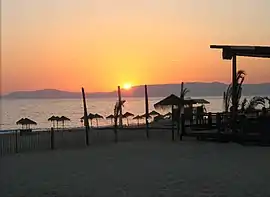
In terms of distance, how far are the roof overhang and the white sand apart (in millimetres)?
2887

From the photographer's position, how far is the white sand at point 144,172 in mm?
7996

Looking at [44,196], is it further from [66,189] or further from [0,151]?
[0,151]

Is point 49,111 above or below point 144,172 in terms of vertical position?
above

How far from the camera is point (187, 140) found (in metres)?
17.6

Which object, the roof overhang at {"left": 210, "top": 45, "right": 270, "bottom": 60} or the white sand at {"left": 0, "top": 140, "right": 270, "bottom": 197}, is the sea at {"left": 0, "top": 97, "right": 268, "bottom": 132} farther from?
the white sand at {"left": 0, "top": 140, "right": 270, "bottom": 197}

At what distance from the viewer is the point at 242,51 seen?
608 inches

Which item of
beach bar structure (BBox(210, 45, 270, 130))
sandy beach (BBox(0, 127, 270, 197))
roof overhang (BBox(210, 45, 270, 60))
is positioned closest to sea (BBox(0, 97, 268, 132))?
beach bar structure (BBox(210, 45, 270, 130))

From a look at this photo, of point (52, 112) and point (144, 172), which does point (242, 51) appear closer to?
point (144, 172)

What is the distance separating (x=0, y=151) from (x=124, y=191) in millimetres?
9597

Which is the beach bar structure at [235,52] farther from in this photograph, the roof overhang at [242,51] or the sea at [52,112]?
the sea at [52,112]

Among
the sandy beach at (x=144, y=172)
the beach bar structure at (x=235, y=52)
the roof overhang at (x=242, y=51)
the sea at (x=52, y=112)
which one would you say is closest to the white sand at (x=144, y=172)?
the sandy beach at (x=144, y=172)

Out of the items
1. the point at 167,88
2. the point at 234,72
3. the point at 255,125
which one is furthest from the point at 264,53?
the point at 167,88

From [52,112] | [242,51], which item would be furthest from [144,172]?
[52,112]


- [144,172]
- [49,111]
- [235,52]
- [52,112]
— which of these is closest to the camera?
[144,172]
